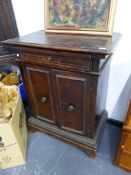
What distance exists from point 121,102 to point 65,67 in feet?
2.33

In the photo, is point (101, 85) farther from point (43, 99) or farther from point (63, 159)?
point (63, 159)

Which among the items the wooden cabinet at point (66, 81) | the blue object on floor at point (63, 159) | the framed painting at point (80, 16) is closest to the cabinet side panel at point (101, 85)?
the wooden cabinet at point (66, 81)

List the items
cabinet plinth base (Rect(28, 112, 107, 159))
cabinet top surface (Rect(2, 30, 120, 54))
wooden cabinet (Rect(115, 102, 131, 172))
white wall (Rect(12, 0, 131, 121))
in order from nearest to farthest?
cabinet top surface (Rect(2, 30, 120, 54)), wooden cabinet (Rect(115, 102, 131, 172)), white wall (Rect(12, 0, 131, 121)), cabinet plinth base (Rect(28, 112, 107, 159))

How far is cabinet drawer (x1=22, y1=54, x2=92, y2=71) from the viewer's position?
930 mm

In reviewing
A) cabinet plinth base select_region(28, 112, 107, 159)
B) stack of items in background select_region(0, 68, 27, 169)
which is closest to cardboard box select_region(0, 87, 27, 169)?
stack of items in background select_region(0, 68, 27, 169)

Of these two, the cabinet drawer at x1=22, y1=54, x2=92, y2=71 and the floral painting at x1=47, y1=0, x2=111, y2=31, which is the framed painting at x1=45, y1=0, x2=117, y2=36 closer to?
the floral painting at x1=47, y1=0, x2=111, y2=31

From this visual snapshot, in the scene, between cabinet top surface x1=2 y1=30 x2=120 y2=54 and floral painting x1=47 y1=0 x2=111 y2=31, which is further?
floral painting x1=47 y1=0 x2=111 y2=31

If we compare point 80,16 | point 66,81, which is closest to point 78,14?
point 80,16

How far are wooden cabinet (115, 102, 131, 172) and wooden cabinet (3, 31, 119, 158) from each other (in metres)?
0.19

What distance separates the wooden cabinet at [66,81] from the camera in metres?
0.93

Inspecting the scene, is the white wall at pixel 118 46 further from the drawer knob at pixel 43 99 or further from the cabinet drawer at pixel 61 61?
the drawer knob at pixel 43 99

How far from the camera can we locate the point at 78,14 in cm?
114

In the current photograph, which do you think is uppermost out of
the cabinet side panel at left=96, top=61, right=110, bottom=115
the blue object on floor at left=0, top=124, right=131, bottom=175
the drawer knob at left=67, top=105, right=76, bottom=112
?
the cabinet side panel at left=96, top=61, right=110, bottom=115

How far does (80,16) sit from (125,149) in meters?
0.96
